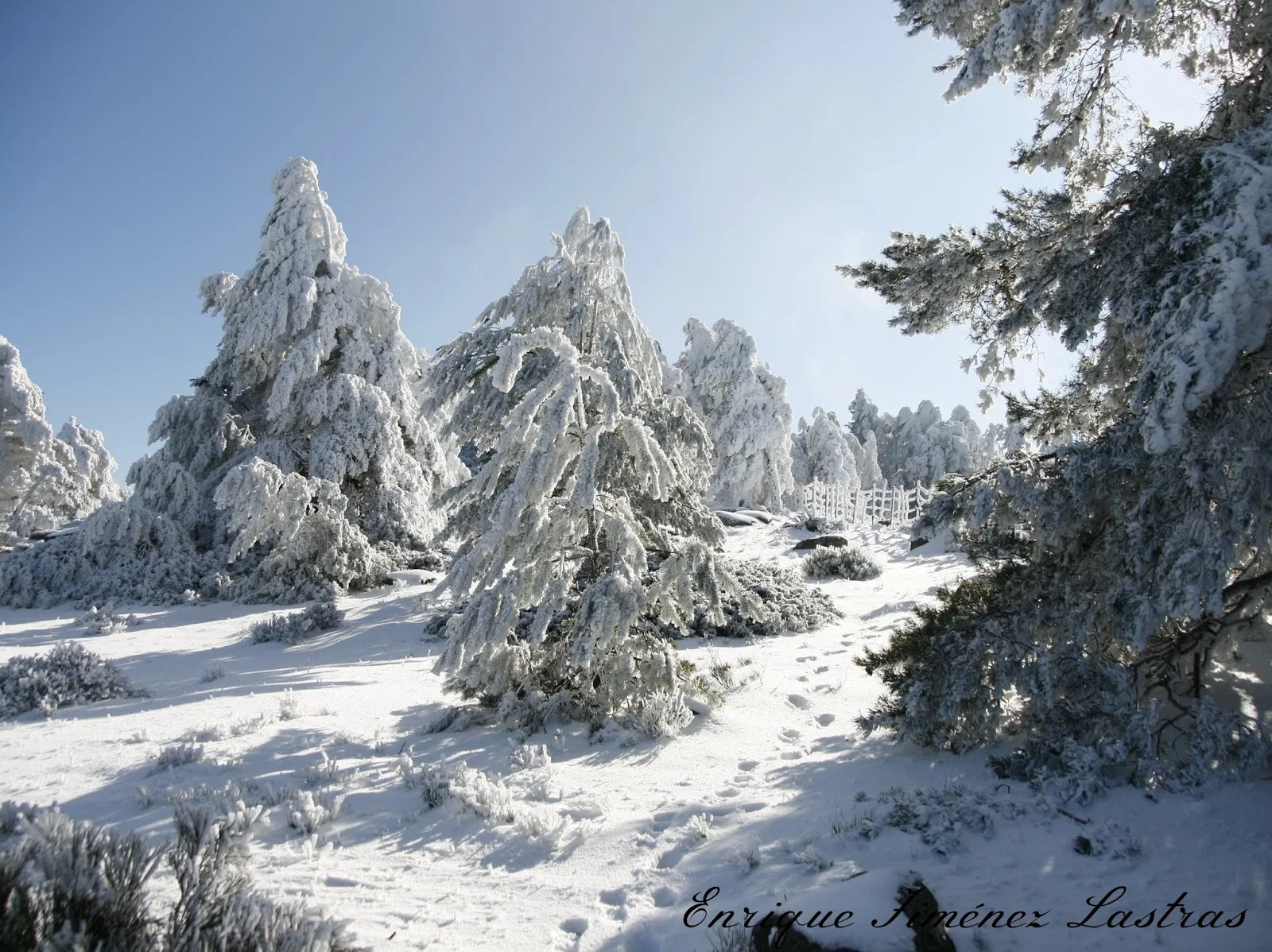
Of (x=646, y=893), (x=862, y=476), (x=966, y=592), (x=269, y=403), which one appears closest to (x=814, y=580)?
(x=966, y=592)

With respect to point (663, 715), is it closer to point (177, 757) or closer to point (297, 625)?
point (177, 757)

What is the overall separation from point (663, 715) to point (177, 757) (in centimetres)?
380

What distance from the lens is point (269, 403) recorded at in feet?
46.7

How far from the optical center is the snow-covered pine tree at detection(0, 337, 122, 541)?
18.8 meters

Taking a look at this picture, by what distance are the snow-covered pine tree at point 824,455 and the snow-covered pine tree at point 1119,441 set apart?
28.6m

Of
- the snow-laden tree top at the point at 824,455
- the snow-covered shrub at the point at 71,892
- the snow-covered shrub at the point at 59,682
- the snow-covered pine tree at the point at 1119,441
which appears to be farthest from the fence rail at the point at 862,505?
the snow-covered shrub at the point at 71,892

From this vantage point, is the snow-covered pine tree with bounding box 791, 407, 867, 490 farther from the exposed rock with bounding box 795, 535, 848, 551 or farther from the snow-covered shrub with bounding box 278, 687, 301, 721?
the snow-covered shrub with bounding box 278, 687, 301, 721

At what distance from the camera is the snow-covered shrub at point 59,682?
19.4ft

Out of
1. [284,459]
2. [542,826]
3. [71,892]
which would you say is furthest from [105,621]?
[71,892]

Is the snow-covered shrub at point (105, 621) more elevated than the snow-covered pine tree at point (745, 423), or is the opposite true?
the snow-covered pine tree at point (745, 423)

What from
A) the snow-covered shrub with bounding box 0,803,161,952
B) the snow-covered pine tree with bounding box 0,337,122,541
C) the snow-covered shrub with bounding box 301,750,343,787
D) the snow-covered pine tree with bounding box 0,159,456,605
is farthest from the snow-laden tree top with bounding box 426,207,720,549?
the snow-covered pine tree with bounding box 0,337,122,541

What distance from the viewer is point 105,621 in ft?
31.1

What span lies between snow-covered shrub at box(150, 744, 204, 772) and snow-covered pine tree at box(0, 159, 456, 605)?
23.1 ft

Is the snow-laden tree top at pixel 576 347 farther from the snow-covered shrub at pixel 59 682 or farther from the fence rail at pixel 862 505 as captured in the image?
the fence rail at pixel 862 505
